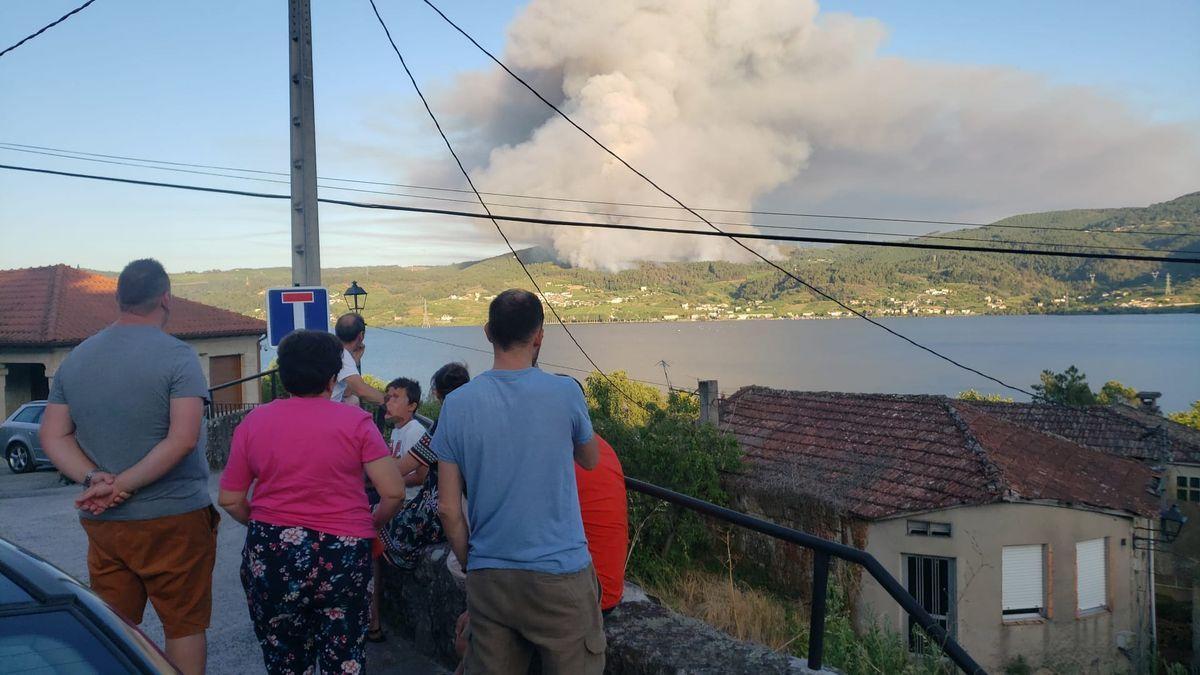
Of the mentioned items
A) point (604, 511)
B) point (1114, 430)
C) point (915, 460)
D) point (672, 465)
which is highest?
point (604, 511)

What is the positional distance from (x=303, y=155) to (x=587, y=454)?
18.4 ft

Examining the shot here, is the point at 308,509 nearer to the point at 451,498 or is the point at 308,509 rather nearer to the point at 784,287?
the point at 451,498

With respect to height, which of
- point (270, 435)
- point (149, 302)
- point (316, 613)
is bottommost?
point (316, 613)

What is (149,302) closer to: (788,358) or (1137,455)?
(1137,455)

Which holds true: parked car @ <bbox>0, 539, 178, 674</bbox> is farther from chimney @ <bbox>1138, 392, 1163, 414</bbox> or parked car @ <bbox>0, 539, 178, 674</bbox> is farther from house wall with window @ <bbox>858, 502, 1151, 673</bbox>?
chimney @ <bbox>1138, 392, 1163, 414</bbox>

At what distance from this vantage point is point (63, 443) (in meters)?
2.99

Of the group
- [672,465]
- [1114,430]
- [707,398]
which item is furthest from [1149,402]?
[672,465]

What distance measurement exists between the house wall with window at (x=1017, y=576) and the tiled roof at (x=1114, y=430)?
11515 millimetres

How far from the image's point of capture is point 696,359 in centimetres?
14650

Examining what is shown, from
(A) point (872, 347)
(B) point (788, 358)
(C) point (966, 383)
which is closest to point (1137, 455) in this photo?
(C) point (966, 383)

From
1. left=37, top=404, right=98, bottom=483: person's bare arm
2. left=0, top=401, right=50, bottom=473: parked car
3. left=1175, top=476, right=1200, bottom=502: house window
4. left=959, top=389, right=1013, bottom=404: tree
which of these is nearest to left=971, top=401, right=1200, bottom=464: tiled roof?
left=1175, top=476, right=1200, bottom=502: house window

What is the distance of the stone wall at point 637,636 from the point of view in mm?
2986

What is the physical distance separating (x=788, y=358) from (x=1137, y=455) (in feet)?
399

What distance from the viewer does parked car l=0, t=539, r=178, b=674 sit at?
1633mm
